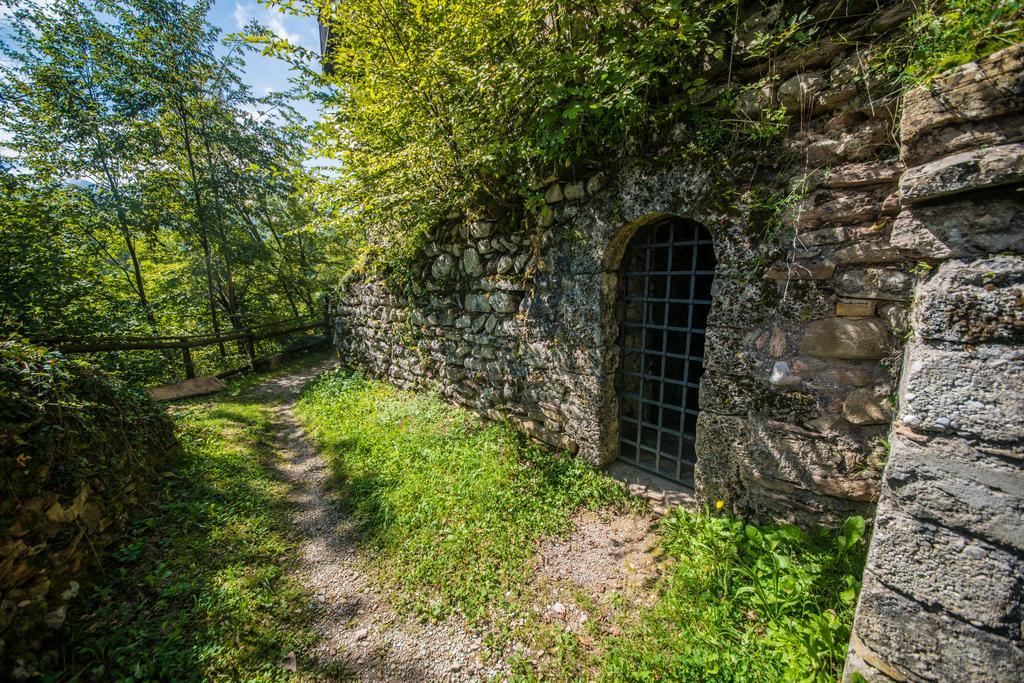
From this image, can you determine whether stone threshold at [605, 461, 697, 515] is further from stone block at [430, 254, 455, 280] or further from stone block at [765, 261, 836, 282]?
stone block at [430, 254, 455, 280]

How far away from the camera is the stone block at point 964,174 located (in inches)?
44.0

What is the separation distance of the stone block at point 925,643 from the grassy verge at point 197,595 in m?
3.09

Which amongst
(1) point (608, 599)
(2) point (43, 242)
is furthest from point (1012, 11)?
(2) point (43, 242)

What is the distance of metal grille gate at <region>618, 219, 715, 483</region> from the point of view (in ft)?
9.93

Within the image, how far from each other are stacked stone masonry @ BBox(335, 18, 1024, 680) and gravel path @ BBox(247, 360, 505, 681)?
1826mm

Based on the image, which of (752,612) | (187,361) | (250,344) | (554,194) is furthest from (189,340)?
(752,612)

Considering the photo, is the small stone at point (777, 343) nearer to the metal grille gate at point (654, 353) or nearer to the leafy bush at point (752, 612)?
the metal grille gate at point (654, 353)

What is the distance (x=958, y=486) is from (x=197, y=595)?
436 cm

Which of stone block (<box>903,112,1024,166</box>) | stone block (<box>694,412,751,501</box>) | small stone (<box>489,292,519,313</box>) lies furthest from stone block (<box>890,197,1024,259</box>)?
small stone (<box>489,292,519,313</box>)

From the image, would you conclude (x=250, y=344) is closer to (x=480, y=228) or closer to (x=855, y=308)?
(x=480, y=228)

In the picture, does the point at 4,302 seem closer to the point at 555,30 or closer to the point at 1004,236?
the point at 555,30

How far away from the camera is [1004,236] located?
116cm

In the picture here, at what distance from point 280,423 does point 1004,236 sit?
7.49 metres

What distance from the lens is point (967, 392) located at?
1194 mm
